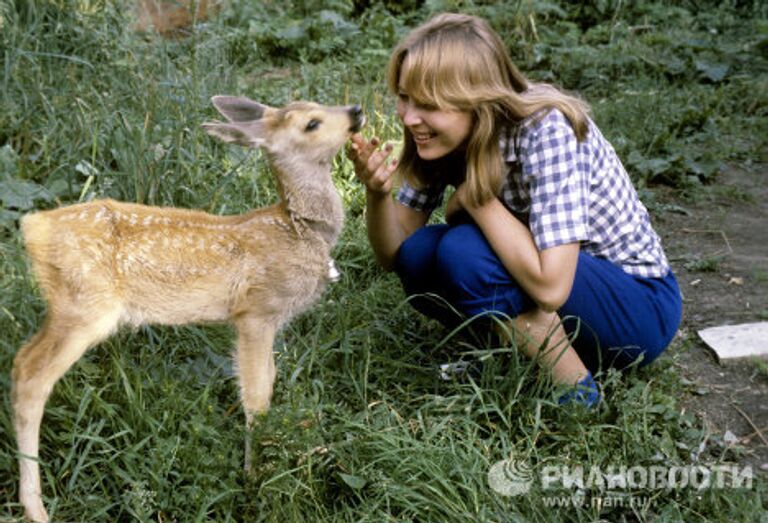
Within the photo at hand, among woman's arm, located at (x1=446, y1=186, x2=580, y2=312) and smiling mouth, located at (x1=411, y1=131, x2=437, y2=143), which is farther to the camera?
smiling mouth, located at (x1=411, y1=131, x2=437, y2=143)

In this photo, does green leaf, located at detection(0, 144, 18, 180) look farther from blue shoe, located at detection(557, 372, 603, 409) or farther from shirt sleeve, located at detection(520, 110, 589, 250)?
blue shoe, located at detection(557, 372, 603, 409)

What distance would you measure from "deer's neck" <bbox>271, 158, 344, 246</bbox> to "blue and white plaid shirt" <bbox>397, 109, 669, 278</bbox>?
0.63 metres

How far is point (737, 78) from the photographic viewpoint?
806 centimetres

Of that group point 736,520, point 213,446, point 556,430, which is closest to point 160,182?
point 213,446

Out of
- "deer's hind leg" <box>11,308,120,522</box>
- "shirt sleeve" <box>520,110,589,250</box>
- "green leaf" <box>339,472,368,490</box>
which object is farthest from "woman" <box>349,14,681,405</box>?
"deer's hind leg" <box>11,308,120,522</box>

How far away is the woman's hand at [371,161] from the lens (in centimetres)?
382

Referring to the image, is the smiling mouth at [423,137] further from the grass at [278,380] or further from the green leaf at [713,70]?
the green leaf at [713,70]

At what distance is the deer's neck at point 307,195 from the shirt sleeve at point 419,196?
597 millimetres

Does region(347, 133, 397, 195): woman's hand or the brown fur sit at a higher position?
region(347, 133, 397, 195): woman's hand

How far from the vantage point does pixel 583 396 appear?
12.3 ft

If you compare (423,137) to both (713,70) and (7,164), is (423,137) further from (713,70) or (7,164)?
(713,70)

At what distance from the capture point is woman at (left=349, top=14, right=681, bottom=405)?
367 cm

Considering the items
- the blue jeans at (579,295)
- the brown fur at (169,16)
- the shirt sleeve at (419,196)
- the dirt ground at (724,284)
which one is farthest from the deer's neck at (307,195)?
the brown fur at (169,16)

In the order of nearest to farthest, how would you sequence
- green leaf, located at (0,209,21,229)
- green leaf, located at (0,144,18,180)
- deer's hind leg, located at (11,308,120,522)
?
deer's hind leg, located at (11,308,120,522), green leaf, located at (0,209,21,229), green leaf, located at (0,144,18,180)
